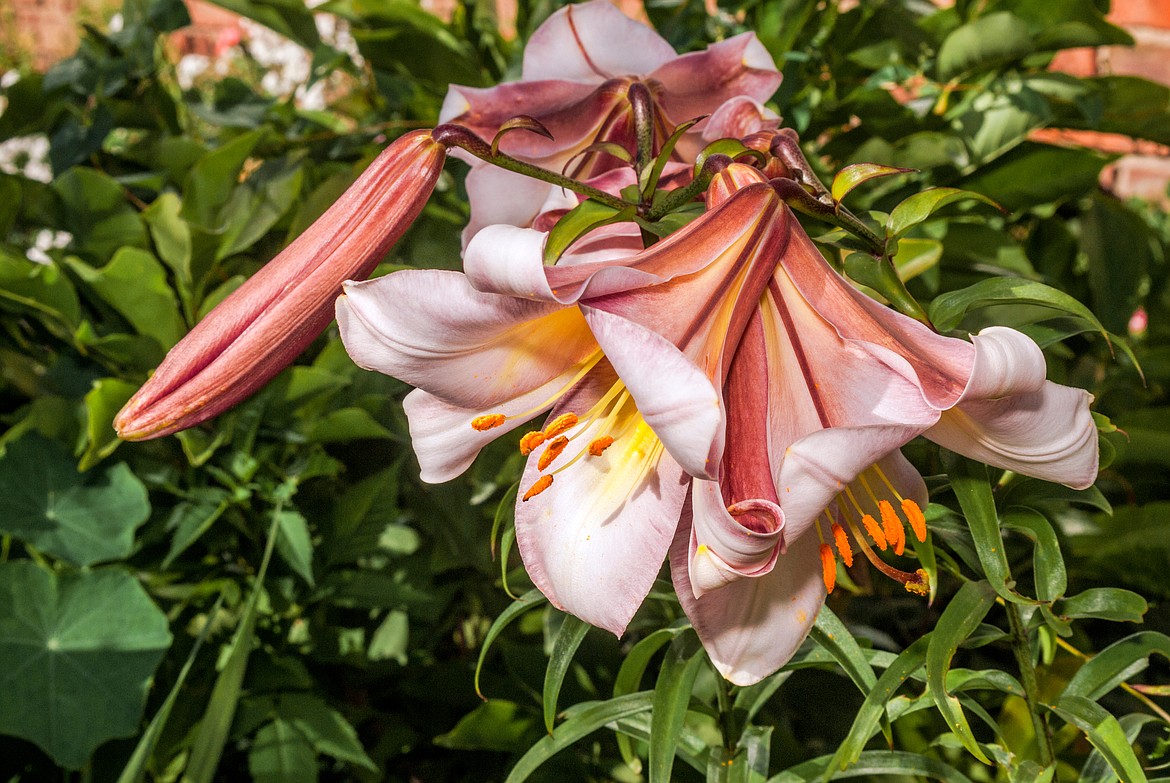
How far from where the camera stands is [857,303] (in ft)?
1.15

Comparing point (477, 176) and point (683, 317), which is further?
point (477, 176)

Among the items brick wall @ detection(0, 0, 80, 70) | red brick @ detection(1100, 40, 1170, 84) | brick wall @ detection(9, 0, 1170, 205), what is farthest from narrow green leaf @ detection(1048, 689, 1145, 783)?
brick wall @ detection(0, 0, 80, 70)

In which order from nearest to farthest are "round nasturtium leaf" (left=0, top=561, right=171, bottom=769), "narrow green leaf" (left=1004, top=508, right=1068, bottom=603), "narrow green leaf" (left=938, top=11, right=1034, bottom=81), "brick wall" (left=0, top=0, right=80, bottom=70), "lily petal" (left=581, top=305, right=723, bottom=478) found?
1. "lily petal" (left=581, top=305, right=723, bottom=478)
2. "narrow green leaf" (left=1004, top=508, right=1068, bottom=603)
3. "round nasturtium leaf" (left=0, top=561, right=171, bottom=769)
4. "narrow green leaf" (left=938, top=11, right=1034, bottom=81)
5. "brick wall" (left=0, top=0, right=80, bottom=70)

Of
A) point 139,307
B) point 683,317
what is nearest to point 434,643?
point 139,307

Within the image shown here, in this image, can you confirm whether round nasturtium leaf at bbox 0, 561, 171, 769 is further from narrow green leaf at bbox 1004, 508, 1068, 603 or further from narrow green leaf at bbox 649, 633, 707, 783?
narrow green leaf at bbox 1004, 508, 1068, 603

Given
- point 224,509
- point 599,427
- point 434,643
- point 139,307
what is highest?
point 599,427

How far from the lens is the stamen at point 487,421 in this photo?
1.26 feet

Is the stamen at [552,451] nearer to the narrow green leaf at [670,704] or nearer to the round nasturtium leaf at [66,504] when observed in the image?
the narrow green leaf at [670,704]

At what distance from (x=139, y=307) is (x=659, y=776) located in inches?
21.6

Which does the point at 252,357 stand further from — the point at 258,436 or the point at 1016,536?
the point at 1016,536

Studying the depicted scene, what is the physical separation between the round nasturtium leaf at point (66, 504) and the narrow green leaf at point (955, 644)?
1.82 feet

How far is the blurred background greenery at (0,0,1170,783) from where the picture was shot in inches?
27.2

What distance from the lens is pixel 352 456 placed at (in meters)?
0.89

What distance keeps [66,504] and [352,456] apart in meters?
0.24
